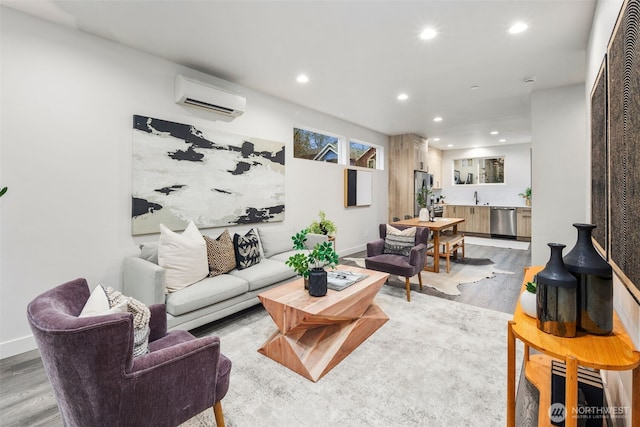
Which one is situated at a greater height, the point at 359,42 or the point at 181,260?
the point at 359,42

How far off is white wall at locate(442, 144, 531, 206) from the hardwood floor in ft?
18.8

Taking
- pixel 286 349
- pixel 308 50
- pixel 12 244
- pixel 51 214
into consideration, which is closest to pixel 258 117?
pixel 308 50

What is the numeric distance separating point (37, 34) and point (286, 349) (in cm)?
331

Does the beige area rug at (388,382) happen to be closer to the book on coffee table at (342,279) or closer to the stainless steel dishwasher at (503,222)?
the book on coffee table at (342,279)

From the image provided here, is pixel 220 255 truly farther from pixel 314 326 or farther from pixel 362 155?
pixel 362 155

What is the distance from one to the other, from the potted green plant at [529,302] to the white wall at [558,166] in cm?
330

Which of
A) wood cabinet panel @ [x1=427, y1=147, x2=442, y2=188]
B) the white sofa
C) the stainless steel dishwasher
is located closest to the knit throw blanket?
the white sofa

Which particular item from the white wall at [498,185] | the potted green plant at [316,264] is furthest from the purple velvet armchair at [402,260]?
the white wall at [498,185]

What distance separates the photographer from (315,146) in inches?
209

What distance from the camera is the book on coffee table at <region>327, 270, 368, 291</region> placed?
8.25ft

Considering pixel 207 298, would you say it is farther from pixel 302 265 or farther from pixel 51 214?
pixel 51 214

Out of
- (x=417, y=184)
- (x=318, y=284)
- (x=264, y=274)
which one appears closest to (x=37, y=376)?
(x=264, y=274)

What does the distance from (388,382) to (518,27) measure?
322cm

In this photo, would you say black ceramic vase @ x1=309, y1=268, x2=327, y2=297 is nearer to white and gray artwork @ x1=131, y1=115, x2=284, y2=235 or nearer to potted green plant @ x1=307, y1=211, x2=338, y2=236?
white and gray artwork @ x1=131, y1=115, x2=284, y2=235
